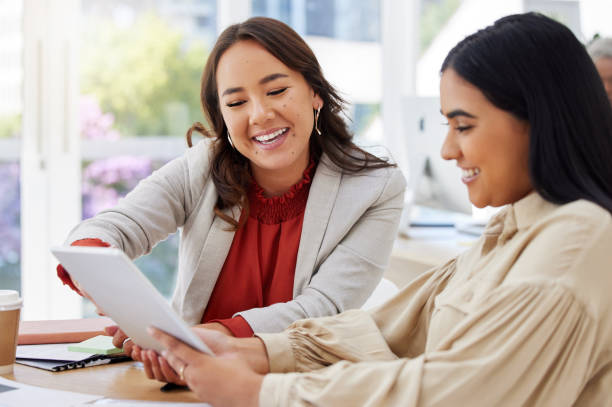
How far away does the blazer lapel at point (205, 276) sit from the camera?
1.75 meters

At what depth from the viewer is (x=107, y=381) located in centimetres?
125

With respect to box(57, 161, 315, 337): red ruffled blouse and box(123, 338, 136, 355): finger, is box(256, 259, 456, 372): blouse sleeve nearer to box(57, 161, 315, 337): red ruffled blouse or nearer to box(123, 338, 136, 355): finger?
box(123, 338, 136, 355): finger

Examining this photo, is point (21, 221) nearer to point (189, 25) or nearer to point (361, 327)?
point (189, 25)

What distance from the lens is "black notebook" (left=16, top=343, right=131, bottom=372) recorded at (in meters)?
1.33

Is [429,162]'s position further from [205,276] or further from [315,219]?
[205,276]

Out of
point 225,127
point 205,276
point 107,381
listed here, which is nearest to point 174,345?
point 107,381

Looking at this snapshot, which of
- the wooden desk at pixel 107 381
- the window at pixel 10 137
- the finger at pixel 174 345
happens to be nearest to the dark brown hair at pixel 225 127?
the wooden desk at pixel 107 381

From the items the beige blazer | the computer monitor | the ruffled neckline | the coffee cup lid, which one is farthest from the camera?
the computer monitor

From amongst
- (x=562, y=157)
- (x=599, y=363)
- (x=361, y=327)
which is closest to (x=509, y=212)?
(x=562, y=157)

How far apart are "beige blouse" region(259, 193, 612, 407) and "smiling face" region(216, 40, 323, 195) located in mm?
783

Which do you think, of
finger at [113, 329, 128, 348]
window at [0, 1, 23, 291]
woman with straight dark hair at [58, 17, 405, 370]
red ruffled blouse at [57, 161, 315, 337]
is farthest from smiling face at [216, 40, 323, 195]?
window at [0, 1, 23, 291]

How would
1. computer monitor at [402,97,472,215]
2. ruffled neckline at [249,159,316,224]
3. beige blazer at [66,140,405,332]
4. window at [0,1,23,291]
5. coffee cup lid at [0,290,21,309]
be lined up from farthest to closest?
window at [0,1,23,291]
computer monitor at [402,97,472,215]
ruffled neckline at [249,159,316,224]
beige blazer at [66,140,405,332]
coffee cup lid at [0,290,21,309]

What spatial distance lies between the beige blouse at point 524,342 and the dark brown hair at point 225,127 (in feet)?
2.73

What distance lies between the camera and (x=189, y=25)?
3.87 metres
